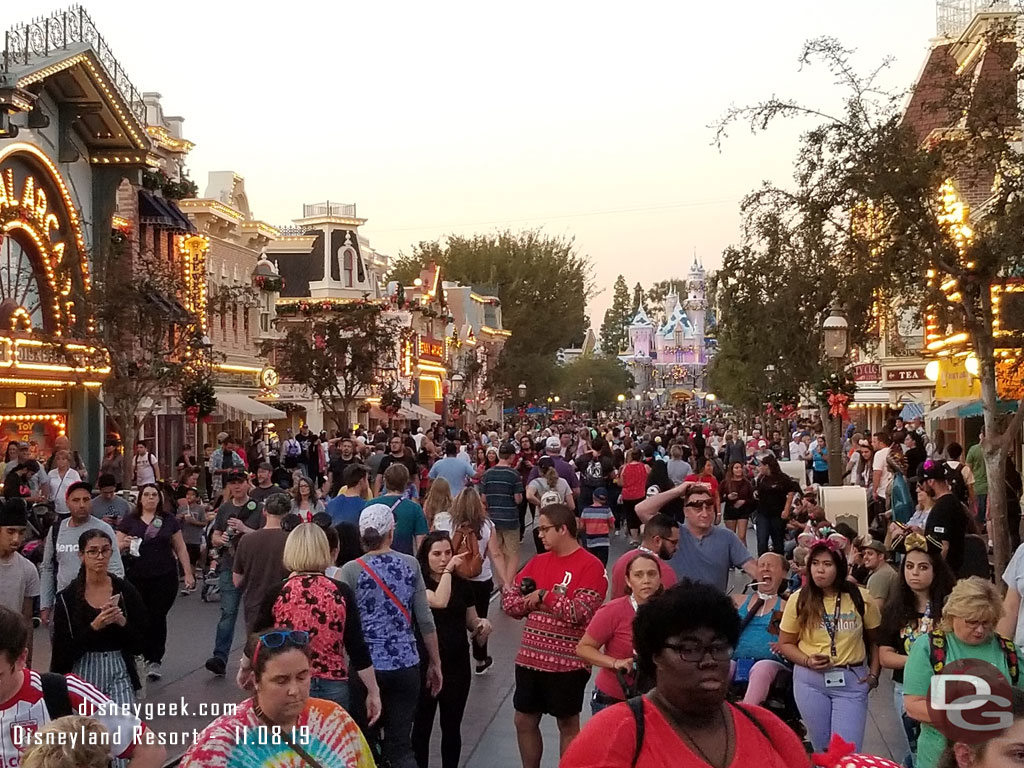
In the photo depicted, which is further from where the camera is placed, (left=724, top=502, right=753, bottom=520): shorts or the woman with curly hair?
(left=724, top=502, right=753, bottom=520): shorts

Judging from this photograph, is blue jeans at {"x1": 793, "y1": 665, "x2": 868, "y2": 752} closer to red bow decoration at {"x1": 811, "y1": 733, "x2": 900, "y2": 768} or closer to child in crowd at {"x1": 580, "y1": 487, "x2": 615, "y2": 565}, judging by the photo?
red bow decoration at {"x1": 811, "y1": 733, "x2": 900, "y2": 768}

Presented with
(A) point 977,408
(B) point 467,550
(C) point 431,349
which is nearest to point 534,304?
(C) point 431,349

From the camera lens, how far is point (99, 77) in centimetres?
3036

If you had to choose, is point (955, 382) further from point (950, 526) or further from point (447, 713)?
point (447, 713)

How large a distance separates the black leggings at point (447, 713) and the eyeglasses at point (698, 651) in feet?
15.4

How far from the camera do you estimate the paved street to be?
9.39 m

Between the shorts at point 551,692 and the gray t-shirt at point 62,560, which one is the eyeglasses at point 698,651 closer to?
the shorts at point 551,692

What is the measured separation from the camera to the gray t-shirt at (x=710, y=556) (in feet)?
28.8

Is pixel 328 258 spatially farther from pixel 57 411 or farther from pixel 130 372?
pixel 130 372

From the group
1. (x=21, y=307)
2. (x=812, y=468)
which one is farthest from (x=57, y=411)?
(x=812, y=468)

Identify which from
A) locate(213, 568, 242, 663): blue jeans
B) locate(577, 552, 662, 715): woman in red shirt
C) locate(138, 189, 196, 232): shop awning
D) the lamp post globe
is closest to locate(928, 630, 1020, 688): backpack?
locate(577, 552, 662, 715): woman in red shirt

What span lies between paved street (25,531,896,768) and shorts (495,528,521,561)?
1.06m

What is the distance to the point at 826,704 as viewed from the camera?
741 cm
